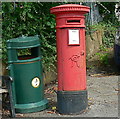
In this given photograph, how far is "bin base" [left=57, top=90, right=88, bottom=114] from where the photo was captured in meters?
4.53

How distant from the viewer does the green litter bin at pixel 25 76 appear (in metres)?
4.52

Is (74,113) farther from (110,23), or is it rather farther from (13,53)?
(110,23)

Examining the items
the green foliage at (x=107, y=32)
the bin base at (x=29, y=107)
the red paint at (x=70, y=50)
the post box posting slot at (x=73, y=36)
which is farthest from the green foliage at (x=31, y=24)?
the green foliage at (x=107, y=32)

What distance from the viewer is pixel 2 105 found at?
16.0 ft

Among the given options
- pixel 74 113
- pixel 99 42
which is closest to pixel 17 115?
pixel 74 113

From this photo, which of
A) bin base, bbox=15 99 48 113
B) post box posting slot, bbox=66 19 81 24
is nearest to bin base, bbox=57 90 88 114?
bin base, bbox=15 99 48 113

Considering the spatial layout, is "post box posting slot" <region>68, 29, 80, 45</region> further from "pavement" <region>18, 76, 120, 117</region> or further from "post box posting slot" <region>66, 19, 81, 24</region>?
"pavement" <region>18, 76, 120, 117</region>

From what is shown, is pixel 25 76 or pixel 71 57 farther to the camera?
pixel 25 76

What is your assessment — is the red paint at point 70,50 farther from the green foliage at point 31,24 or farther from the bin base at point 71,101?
the green foliage at point 31,24

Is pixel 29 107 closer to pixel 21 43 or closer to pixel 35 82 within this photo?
pixel 35 82

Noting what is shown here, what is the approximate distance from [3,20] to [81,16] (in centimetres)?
215

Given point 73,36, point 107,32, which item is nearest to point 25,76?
point 73,36

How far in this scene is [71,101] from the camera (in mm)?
4531

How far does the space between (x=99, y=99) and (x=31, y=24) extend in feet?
7.26
